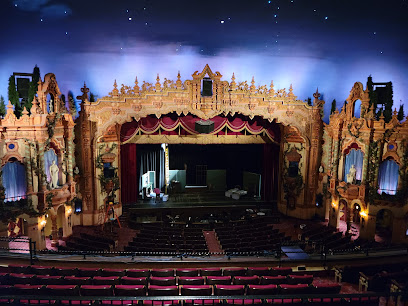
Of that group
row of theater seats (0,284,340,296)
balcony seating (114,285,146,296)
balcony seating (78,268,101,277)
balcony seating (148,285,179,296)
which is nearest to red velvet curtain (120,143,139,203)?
balcony seating (78,268,101,277)

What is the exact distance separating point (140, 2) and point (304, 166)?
1366cm

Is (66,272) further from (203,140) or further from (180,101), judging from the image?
(203,140)

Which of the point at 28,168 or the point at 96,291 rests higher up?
the point at 28,168

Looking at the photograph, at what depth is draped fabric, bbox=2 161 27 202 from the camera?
16.6m

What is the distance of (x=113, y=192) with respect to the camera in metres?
21.8

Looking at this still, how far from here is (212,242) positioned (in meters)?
18.7

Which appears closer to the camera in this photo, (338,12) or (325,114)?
(338,12)

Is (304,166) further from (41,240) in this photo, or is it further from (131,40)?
(41,240)

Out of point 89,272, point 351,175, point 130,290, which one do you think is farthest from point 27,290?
point 351,175

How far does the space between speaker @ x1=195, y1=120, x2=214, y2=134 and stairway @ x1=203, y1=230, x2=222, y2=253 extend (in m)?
6.01

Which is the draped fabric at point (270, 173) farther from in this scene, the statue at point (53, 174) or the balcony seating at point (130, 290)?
the balcony seating at point (130, 290)

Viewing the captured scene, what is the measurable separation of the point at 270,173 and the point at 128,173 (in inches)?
387

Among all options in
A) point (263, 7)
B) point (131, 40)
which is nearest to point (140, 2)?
point (131, 40)

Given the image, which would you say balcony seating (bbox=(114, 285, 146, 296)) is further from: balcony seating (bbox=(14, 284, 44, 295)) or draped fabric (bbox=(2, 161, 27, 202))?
draped fabric (bbox=(2, 161, 27, 202))
